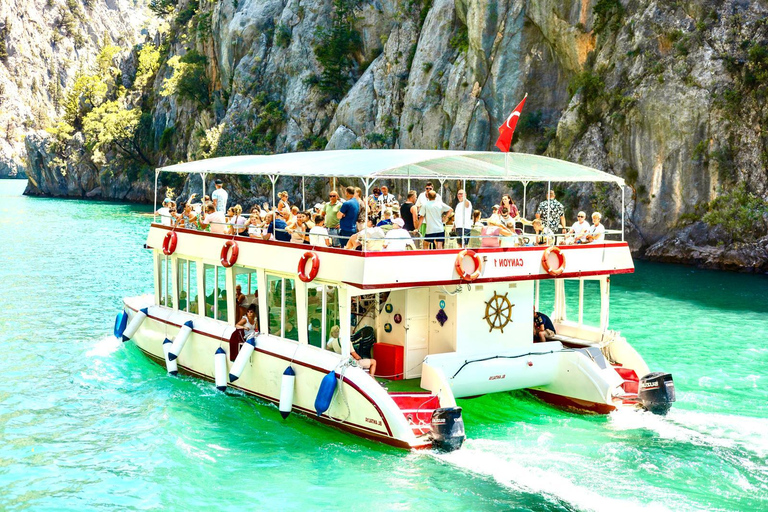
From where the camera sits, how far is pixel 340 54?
2785 inches

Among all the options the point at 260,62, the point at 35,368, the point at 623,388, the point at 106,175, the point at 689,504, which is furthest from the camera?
the point at 106,175

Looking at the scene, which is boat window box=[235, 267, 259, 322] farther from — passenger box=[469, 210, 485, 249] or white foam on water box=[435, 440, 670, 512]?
white foam on water box=[435, 440, 670, 512]

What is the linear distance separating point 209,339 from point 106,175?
91949mm

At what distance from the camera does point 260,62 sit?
78562mm

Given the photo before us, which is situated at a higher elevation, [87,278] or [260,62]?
[260,62]

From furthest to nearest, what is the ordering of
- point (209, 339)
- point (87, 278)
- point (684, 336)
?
point (87, 278) < point (684, 336) < point (209, 339)

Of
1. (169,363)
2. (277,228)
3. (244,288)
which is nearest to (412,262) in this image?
(277,228)

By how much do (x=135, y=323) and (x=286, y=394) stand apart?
755 centimetres

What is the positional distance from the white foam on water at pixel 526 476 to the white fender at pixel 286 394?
323cm

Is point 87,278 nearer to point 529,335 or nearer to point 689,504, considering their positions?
point 529,335

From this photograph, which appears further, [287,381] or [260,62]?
[260,62]

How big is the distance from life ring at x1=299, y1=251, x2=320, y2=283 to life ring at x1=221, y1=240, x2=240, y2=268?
107 inches

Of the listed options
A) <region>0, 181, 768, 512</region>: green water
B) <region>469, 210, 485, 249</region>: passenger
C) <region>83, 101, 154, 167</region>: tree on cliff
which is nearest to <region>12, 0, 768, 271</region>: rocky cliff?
<region>83, 101, 154, 167</region>: tree on cliff

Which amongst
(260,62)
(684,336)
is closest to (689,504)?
(684,336)
